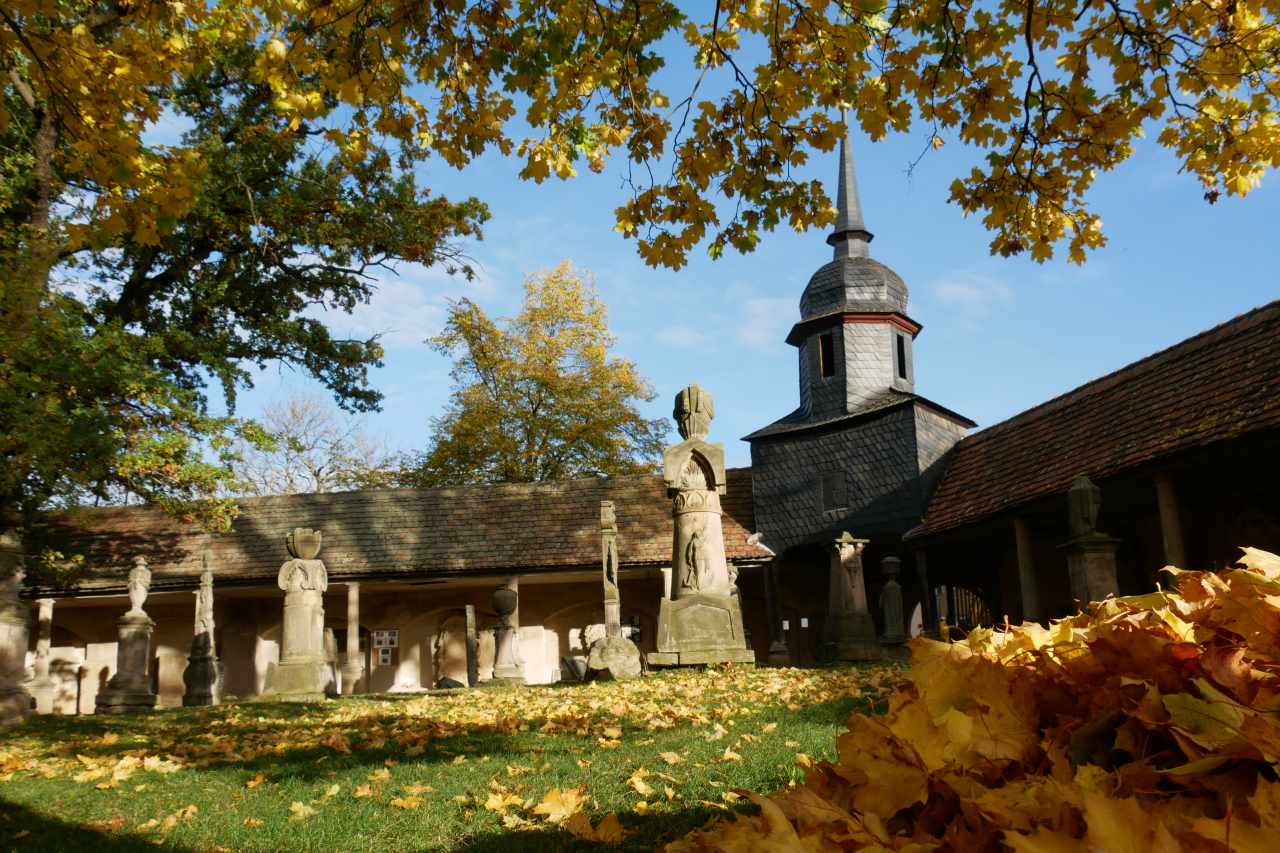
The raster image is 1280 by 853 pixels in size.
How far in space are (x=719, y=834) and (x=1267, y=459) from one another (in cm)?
1741

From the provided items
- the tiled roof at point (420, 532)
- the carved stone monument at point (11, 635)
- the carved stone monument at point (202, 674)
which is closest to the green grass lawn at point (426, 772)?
the carved stone monument at point (11, 635)

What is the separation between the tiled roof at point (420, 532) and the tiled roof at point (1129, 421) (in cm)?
576

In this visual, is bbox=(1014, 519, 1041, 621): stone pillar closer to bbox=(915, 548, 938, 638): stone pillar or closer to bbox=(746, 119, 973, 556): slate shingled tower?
bbox=(915, 548, 938, 638): stone pillar

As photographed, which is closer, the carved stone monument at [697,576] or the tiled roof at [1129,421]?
the carved stone monument at [697,576]

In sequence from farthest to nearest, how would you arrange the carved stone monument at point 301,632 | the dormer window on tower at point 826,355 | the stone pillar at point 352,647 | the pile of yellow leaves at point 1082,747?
the dormer window on tower at point 826,355 → the stone pillar at point 352,647 → the carved stone monument at point 301,632 → the pile of yellow leaves at point 1082,747

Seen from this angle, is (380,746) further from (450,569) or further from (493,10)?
(450,569)

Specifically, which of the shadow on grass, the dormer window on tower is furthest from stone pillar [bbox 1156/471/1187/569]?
the shadow on grass

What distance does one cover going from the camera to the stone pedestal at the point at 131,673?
550 inches

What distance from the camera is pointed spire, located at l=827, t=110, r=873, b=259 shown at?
3112 centimetres

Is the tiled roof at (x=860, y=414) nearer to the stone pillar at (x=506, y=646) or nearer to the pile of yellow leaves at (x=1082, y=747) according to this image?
the stone pillar at (x=506, y=646)

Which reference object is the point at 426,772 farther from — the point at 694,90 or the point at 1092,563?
the point at 1092,563

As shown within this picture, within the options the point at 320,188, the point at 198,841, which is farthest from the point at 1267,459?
the point at 320,188

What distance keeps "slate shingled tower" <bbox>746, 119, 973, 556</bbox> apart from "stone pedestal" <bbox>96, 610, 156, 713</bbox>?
15.2m

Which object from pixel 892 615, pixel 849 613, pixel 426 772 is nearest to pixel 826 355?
pixel 892 615
